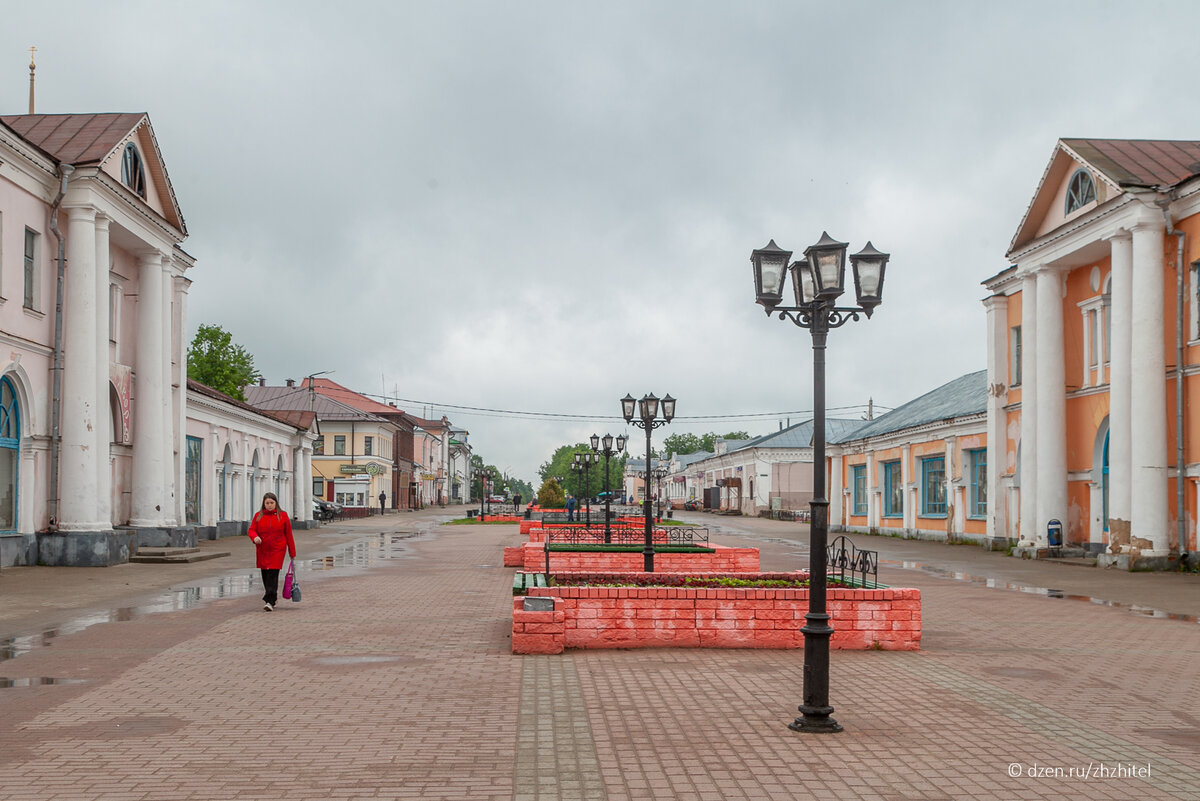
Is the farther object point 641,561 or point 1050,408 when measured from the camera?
point 1050,408

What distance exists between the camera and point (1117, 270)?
24.2m

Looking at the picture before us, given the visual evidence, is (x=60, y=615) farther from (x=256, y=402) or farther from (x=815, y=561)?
(x=256, y=402)

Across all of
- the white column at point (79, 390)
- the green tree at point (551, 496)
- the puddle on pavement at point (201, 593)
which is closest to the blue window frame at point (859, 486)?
the puddle on pavement at point (201, 593)

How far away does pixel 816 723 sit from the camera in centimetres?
697

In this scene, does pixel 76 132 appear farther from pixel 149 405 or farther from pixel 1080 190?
pixel 1080 190

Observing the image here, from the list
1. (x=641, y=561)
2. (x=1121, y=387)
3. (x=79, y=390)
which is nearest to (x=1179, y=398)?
(x=1121, y=387)

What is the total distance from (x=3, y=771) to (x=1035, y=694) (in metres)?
7.30

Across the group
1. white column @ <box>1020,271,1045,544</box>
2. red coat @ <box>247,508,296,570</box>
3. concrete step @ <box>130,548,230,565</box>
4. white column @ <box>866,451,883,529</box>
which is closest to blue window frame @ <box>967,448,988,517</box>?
white column @ <box>1020,271,1045,544</box>

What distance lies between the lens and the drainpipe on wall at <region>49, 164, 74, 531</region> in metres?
21.6

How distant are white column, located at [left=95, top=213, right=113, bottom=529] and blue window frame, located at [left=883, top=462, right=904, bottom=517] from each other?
2863 centimetres

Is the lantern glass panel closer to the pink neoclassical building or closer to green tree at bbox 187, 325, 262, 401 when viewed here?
the pink neoclassical building

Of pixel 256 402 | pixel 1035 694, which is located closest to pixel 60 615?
pixel 1035 694

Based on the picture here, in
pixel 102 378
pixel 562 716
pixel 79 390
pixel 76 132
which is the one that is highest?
pixel 76 132

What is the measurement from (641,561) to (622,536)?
7079 millimetres
